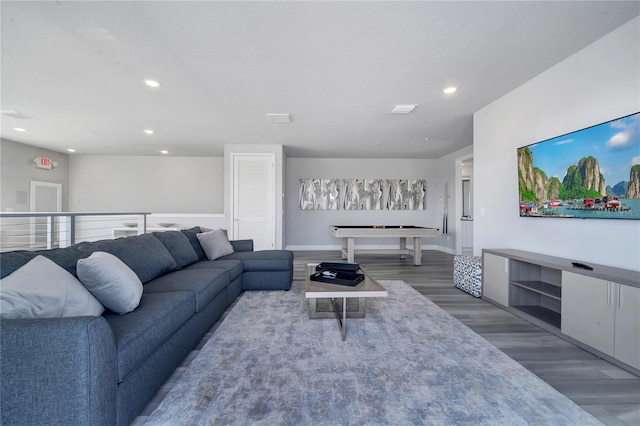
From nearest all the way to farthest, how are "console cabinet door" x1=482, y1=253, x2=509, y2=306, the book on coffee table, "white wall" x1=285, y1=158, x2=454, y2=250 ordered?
1. the book on coffee table
2. "console cabinet door" x1=482, y1=253, x2=509, y2=306
3. "white wall" x1=285, y1=158, x2=454, y2=250

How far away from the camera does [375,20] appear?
2.02 m

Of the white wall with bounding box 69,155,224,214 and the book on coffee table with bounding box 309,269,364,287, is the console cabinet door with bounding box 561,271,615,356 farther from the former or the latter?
the white wall with bounding box 69,155,224,214

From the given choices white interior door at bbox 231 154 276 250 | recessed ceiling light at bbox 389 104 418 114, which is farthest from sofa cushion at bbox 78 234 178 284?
recessed ceiling light at bbox 389 104 418 114

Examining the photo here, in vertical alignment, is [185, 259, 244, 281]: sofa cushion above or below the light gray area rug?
A: above

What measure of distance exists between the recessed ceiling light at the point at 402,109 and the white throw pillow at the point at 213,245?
3.11 meters

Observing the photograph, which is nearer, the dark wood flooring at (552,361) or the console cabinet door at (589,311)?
the dark wood flooring at (552,361)

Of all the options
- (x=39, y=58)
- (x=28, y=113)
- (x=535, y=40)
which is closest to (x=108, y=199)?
(x=28, y=113)

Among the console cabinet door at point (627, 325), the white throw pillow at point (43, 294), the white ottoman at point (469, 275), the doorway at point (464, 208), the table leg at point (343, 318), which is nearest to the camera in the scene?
the white throw pillow at point (43, 294)

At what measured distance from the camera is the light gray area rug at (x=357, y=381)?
4.56ft

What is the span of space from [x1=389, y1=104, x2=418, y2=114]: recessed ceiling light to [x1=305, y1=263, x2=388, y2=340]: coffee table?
2408 millimetres

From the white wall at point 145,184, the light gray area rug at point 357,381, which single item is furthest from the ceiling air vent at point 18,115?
the light gray area rug at point 357,381

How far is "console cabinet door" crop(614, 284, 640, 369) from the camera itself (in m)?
1.76

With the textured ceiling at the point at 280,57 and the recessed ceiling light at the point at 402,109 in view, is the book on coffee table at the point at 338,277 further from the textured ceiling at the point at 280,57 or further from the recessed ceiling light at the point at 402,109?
the recessed ceiling light at the point at 402,109

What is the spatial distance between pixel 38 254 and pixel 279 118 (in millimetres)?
3327
